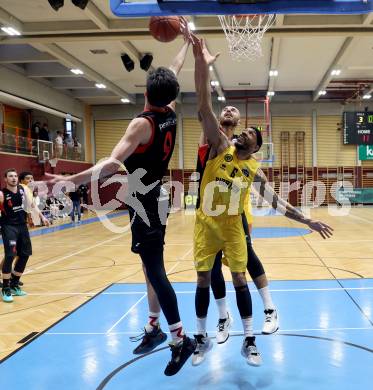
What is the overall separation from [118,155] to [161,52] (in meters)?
13.9

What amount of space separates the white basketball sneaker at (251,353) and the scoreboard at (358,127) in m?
22.0

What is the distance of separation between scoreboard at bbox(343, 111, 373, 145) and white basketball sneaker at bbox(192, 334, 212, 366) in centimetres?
2207

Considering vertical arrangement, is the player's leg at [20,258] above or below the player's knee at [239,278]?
below

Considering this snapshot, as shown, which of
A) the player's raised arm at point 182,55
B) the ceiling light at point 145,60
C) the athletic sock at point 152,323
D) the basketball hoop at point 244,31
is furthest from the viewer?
the ceiling light at point 145,60

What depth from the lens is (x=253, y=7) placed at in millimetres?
3686

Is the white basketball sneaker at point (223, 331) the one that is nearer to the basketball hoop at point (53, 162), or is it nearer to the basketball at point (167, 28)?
the basketball at point (167, 28)

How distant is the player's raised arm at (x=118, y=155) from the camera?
2.39 metres

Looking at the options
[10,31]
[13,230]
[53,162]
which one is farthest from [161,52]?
[13,230]

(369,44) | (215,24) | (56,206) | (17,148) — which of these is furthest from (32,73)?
(369,44)

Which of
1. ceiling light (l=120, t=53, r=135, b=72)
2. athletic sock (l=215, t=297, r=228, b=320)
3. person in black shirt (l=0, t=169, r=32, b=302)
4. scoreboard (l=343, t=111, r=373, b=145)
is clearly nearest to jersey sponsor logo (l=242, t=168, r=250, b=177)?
athletic sock (l=215, t=297, r=228, b=320)

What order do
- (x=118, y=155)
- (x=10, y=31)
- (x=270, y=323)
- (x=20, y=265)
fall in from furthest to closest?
(x=10, y=31) → (x=20, y=265) → (x=270, y=323) → (x=118, y=155)

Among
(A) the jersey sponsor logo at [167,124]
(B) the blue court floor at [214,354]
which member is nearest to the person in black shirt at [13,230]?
(B) the blue court floor at [214,354]

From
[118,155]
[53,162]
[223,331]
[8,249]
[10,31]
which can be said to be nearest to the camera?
[118,155]

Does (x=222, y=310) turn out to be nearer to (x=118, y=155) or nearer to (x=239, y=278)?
(x=239, y=278)
